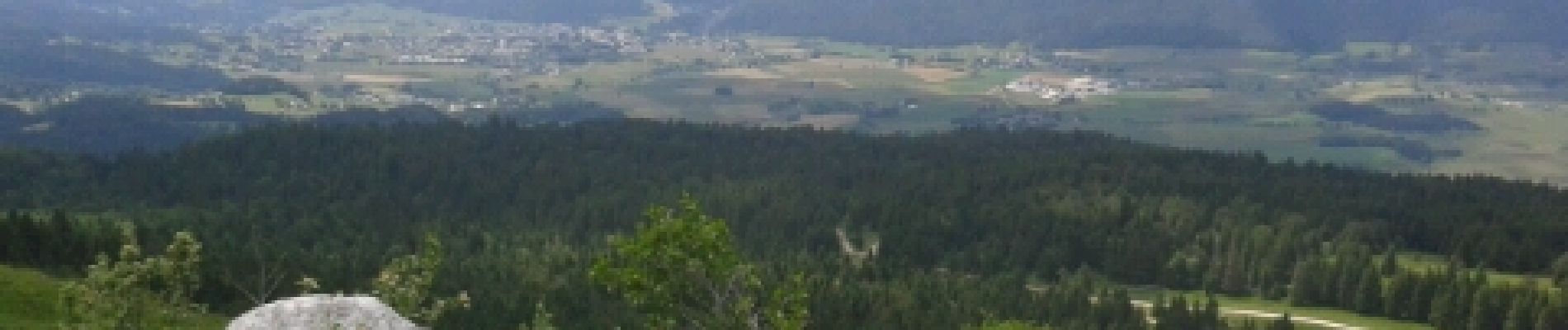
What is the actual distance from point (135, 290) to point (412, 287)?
7.96 meters

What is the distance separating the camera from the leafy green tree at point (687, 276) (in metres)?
36.9

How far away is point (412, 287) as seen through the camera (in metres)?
36.8

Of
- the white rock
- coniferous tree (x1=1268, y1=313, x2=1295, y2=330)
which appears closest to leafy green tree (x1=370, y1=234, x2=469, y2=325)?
the white rock

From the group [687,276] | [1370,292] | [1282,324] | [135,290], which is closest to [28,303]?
[135,290]

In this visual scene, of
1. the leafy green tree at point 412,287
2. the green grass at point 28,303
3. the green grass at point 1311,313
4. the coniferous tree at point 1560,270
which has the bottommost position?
the green grass at point 1311,313

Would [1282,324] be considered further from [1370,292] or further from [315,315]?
[315,315]

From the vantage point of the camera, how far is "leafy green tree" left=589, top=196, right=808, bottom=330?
36.9 meters

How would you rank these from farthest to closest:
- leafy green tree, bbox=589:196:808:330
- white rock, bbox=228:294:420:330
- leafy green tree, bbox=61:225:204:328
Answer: leafy green tree, bbox=589:196:808:330
white rock, bbox=228:294:420:330
leafy green tree, bbox=61:225:204:328

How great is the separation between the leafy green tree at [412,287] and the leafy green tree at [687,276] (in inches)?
175

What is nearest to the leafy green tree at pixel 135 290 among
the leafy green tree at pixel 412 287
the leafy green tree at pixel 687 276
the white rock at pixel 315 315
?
the white rock at pixel 315 315

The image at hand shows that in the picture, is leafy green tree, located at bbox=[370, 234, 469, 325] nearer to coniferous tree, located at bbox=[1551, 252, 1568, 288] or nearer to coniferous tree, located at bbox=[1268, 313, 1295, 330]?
coniferous tree, located at bbox=[1268, 313, 1295, 330]

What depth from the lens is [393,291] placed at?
36969mm

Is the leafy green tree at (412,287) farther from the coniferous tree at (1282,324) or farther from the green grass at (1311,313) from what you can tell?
the green grass at (1311,313)

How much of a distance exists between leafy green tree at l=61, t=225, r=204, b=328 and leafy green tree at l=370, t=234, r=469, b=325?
556cm
